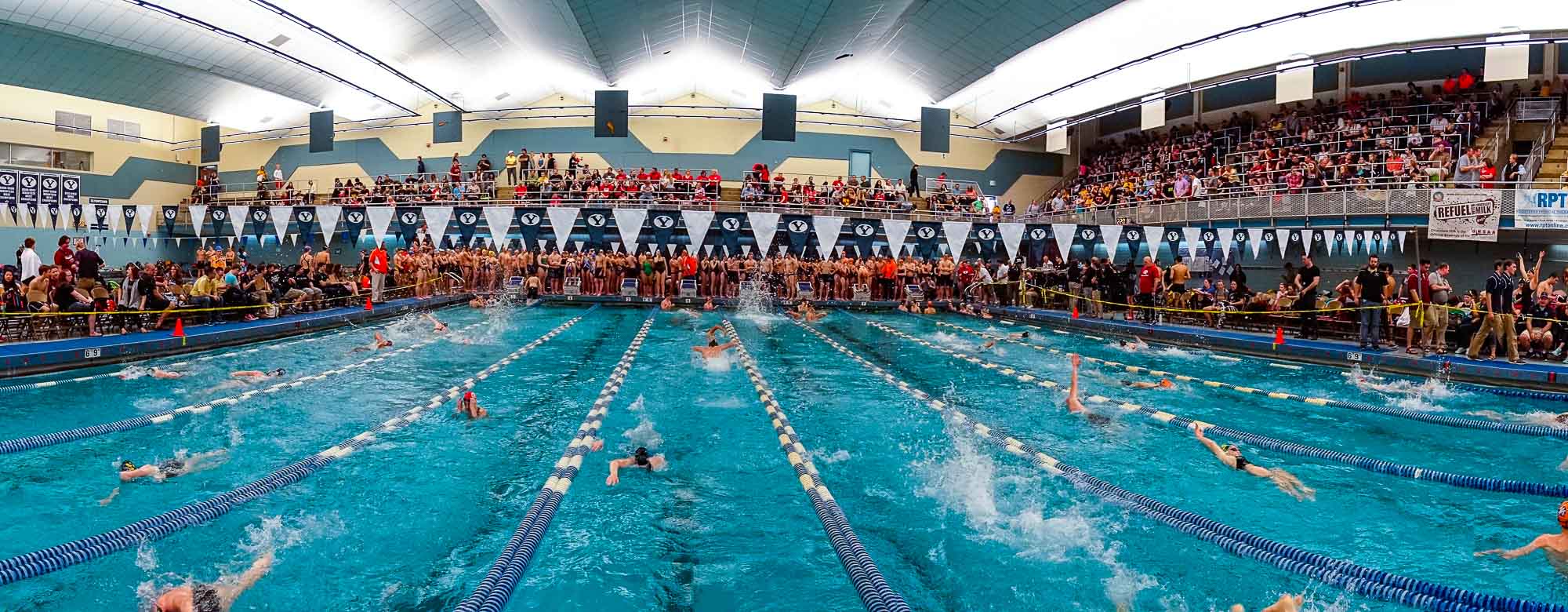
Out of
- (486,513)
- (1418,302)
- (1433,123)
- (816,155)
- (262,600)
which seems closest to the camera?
(262,600)

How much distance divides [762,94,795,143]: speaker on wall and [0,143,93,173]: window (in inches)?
908

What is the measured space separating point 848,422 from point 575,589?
3.71 meters

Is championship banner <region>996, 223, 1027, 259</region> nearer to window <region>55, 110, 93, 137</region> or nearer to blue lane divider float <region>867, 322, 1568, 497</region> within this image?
blue lane divider float <region>867, 322, 1568, 497</region>

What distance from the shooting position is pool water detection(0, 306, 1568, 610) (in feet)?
12.3

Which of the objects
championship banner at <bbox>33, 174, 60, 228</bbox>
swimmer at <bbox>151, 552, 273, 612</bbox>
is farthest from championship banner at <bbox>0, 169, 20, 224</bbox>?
swimmer at <bbox>151, 552, 273, 612</bbox>

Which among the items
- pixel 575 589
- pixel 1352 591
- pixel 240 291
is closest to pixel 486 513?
pixel 575 589

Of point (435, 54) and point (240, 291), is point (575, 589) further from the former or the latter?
point (435, 54)

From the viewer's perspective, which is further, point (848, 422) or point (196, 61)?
point (196, 61)

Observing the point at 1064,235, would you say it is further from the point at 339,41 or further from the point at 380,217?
the point at 339,41

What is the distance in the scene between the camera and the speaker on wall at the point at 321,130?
805 inches

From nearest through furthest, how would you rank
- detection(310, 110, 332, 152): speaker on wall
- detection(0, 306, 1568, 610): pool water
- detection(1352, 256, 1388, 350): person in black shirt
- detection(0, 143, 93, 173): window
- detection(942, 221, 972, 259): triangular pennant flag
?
detection(0, 306, 1568, 610): pool water
detection(1352, 256, 1388, 350): person in black shirt
detection(942, 221, 972, 259): triangular pennant flag
detection(310, 110, 332, 152): speaker on wall
detection(0, 143, 93, 173): window

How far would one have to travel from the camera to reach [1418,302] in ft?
Answer: 31.7

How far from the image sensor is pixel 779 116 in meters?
19.6

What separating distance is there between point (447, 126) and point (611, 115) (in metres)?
4.69
